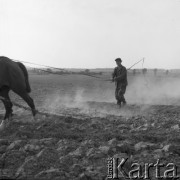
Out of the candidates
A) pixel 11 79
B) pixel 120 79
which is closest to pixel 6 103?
pixel 11 79

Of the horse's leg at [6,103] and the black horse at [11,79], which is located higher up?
the black horse at [11,79]

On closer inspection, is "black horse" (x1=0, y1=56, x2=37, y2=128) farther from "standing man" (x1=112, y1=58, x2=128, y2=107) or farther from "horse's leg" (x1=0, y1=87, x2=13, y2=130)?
"standing man" (x1=112, y1=58, x2=128, y2=107)

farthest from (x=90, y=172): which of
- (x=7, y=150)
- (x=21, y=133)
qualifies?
(x=21, y=133)

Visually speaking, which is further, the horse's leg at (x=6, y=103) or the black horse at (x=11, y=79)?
the horse's leg at (x=6, y=103)

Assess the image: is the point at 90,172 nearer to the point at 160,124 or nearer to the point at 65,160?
the point at 65,160

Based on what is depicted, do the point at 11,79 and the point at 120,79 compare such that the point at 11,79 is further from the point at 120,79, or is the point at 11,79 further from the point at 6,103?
the point at 120,79

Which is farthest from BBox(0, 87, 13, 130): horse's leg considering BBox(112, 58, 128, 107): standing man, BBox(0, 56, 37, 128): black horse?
BBox(112, 58, 128, 107): standing man

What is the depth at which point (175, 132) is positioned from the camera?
6.93 metres

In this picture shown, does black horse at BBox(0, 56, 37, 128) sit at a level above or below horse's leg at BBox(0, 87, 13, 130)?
above

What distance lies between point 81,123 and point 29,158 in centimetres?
311

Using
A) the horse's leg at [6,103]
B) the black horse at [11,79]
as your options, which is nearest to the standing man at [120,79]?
the black horse at [11,79]

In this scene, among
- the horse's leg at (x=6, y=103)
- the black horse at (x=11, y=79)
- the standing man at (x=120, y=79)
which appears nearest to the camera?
the black horse at (x=11, y=79)

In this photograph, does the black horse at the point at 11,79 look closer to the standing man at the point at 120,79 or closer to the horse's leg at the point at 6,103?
the horse's leg at the point at 6,103

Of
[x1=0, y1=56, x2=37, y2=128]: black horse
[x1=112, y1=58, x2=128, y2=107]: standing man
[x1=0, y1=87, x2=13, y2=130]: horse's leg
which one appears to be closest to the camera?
[x1=0, y1=56, x2=37, y2=128]: black horse
